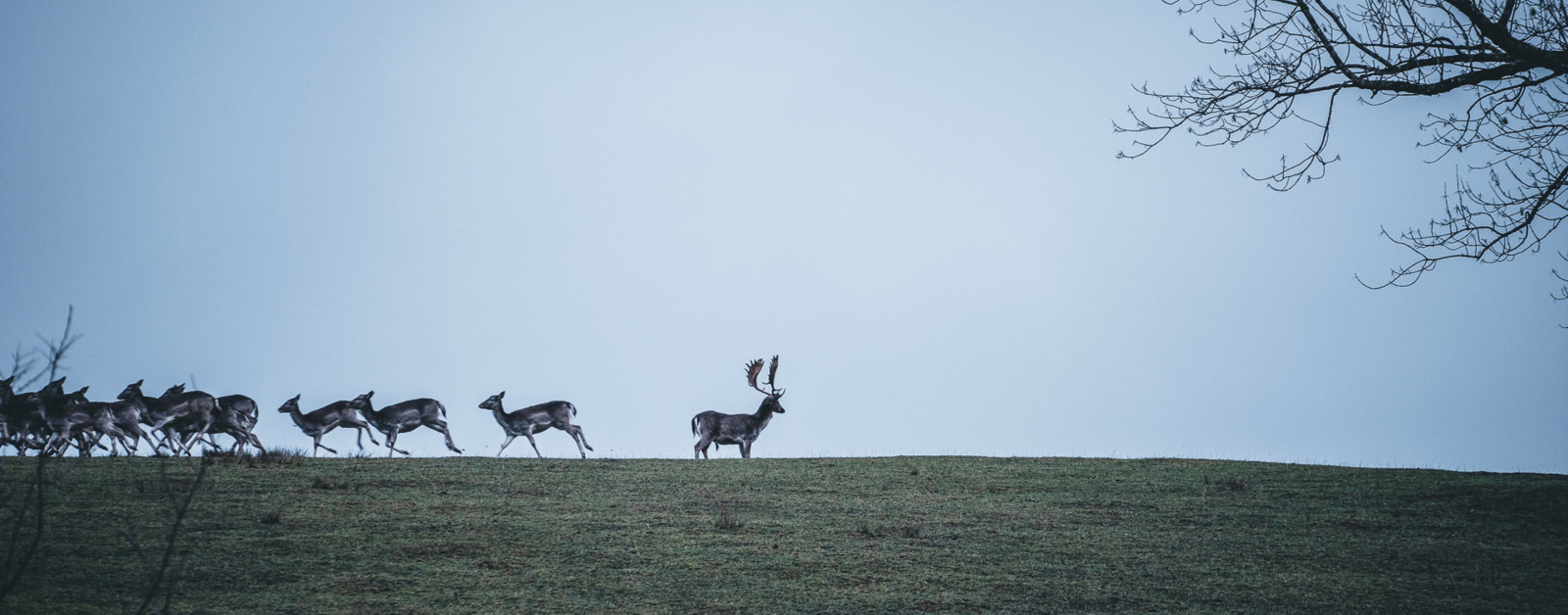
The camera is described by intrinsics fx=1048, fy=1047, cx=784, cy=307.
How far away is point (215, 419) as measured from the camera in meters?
20.1

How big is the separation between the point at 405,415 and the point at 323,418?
162 centimetres

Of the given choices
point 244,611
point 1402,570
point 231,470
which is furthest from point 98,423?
point 1402,570

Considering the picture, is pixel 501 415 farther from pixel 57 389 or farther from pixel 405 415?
pixel 57 389

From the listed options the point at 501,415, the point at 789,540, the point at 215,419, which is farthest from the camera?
the point at 501,415

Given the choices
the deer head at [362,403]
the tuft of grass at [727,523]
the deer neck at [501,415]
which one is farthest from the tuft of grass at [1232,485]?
the deer head at [362,403]

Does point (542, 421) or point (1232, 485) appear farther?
point (542, 421)

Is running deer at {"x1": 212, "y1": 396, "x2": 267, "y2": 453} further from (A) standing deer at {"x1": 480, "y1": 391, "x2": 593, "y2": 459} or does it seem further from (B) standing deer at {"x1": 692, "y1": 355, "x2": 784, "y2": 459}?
(B) standing deer at {"x1": 692, "y1": 355, "x2": 784, "y2": 459}

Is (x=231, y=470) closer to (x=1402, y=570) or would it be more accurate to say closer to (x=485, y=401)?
(x=485, y=401)

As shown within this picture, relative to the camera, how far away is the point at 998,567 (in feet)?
32.8

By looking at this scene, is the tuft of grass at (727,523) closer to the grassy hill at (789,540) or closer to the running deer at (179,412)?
the grassy hill at (789,540)

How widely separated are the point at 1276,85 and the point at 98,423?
2061 centimetres

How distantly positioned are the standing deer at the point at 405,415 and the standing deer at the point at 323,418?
30cm

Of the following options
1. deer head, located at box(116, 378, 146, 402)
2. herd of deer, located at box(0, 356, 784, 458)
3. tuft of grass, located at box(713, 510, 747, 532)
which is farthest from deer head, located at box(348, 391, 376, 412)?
tuft of grass, located at box(713, 510, 747, 532)

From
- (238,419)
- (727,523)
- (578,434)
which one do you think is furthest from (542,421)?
(727,523)
